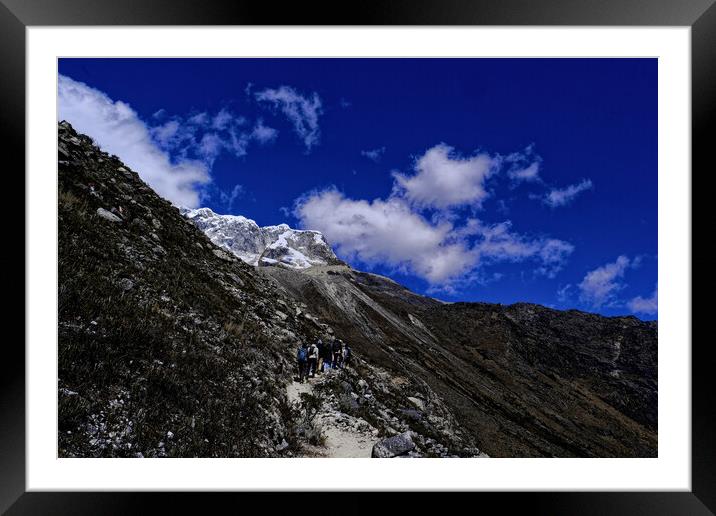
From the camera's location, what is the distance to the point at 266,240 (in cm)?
16000

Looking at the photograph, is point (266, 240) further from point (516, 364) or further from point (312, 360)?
point (312, 360)

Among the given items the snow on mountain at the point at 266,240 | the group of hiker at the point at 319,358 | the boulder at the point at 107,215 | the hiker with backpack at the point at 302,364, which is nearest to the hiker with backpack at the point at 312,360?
the group of hiker at the point at 319,358

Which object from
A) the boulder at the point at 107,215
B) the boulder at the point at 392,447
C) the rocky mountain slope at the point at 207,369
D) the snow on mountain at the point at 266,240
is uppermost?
the snow on mountain at the point at 266,240

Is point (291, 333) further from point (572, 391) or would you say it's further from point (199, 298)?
point (572, 391)

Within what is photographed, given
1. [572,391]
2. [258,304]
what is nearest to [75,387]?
[258,304]

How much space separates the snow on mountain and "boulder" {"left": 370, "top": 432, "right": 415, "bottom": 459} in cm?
12134

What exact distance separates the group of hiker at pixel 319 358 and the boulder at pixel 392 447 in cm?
296

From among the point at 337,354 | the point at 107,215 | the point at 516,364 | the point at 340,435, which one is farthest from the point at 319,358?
the point at 516,364

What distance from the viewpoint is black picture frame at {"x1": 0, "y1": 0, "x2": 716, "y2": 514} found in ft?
12.8

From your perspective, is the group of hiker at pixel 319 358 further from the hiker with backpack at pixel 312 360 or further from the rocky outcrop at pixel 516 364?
the rocky outcrop at pixel 516 364

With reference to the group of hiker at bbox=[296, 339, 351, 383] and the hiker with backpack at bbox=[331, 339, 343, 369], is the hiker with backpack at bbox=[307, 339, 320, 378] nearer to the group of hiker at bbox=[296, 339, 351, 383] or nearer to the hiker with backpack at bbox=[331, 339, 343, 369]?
the group of hiker at bbox=[296, 339, 351, 383]
